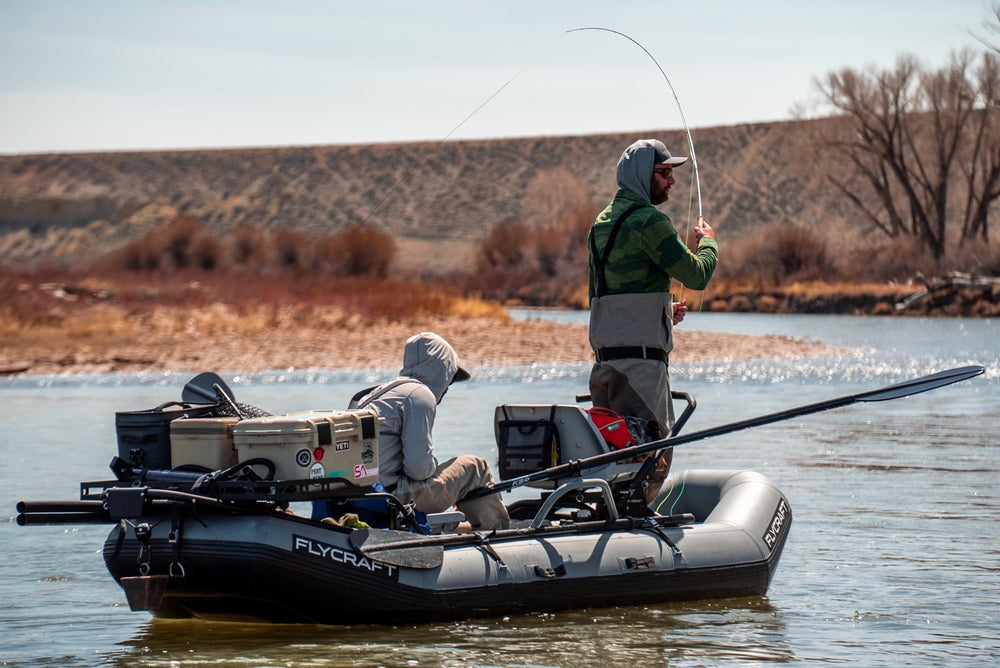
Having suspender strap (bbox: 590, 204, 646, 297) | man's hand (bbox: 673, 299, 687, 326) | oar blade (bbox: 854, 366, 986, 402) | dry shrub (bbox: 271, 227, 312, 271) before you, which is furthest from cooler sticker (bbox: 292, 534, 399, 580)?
dry shrub (bbox: 271, 227, 312, 271)

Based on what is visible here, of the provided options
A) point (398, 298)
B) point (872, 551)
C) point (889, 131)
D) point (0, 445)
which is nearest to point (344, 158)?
point (889, 131)

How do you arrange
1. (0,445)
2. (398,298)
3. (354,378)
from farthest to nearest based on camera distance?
(398,298)
(354,378)
(0,445)

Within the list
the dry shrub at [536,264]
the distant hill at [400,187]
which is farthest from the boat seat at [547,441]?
the distant hill at [400,187]

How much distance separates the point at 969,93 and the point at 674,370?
21582 mm

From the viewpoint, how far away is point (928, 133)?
41062 millimetres

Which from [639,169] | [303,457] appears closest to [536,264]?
[639,169]

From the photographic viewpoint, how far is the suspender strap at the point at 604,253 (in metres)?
6.60

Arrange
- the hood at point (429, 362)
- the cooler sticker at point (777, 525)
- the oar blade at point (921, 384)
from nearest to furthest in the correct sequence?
the hood at point (429, 362), the oar blade at point (921, 384), the cooler sticker at point (777, 525)

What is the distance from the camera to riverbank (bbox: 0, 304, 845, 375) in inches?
833

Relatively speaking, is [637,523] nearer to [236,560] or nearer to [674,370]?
[236,560]

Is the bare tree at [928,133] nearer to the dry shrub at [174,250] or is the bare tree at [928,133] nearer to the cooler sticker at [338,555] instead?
the dry shrub at [174,250]

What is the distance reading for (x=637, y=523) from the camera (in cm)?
664

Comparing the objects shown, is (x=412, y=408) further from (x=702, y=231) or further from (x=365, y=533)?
(x=702, y=231)

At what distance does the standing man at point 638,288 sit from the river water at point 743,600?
1.01 metres
